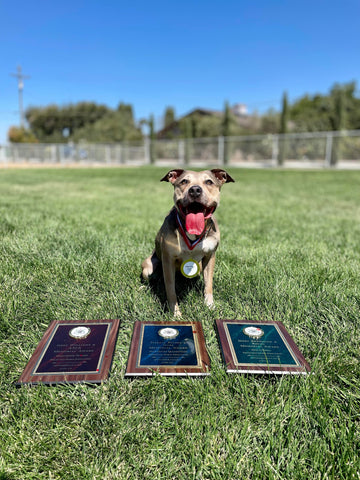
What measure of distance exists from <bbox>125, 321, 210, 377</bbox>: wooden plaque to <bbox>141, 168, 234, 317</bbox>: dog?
30 centimetres

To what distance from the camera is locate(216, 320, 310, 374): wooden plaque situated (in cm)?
168

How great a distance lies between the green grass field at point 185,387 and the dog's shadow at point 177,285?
5cm

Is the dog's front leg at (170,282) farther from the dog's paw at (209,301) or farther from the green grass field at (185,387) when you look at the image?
the dog's paw at (209,301)

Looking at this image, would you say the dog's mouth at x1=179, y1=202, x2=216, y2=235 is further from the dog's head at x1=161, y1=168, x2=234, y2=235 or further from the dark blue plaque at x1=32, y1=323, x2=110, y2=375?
the dark blue plaque at x1=32, y1=323, x2=110, y2=375

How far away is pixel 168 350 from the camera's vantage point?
181 cm

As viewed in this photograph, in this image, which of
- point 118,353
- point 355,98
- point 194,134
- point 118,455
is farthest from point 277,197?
point 355,98

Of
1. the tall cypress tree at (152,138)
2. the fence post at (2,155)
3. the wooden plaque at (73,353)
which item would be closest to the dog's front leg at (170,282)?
the wooden plaque at (73,353)

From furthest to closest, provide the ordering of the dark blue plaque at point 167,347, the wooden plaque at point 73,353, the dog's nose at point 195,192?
the dog's nose at point 195,192 < the dark blue plaque at point 167,347 < the wooden plaque at point 73,353

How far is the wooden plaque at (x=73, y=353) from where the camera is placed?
5.22 ft

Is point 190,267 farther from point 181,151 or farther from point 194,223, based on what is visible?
point 181,151

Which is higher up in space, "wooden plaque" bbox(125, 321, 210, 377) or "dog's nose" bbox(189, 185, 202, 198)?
"dog's nose" bbox(189, 185, 202, 198)

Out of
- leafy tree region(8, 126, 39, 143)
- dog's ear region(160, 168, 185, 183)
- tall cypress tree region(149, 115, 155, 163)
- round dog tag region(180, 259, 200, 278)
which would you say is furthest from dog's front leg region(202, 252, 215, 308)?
leafy tree region(8, 126, 39, 143)

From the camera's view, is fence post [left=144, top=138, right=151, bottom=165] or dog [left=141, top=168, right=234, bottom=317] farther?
fence post [left=144, top=138, right=151, bottom=165]

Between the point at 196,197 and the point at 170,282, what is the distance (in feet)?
2.28
